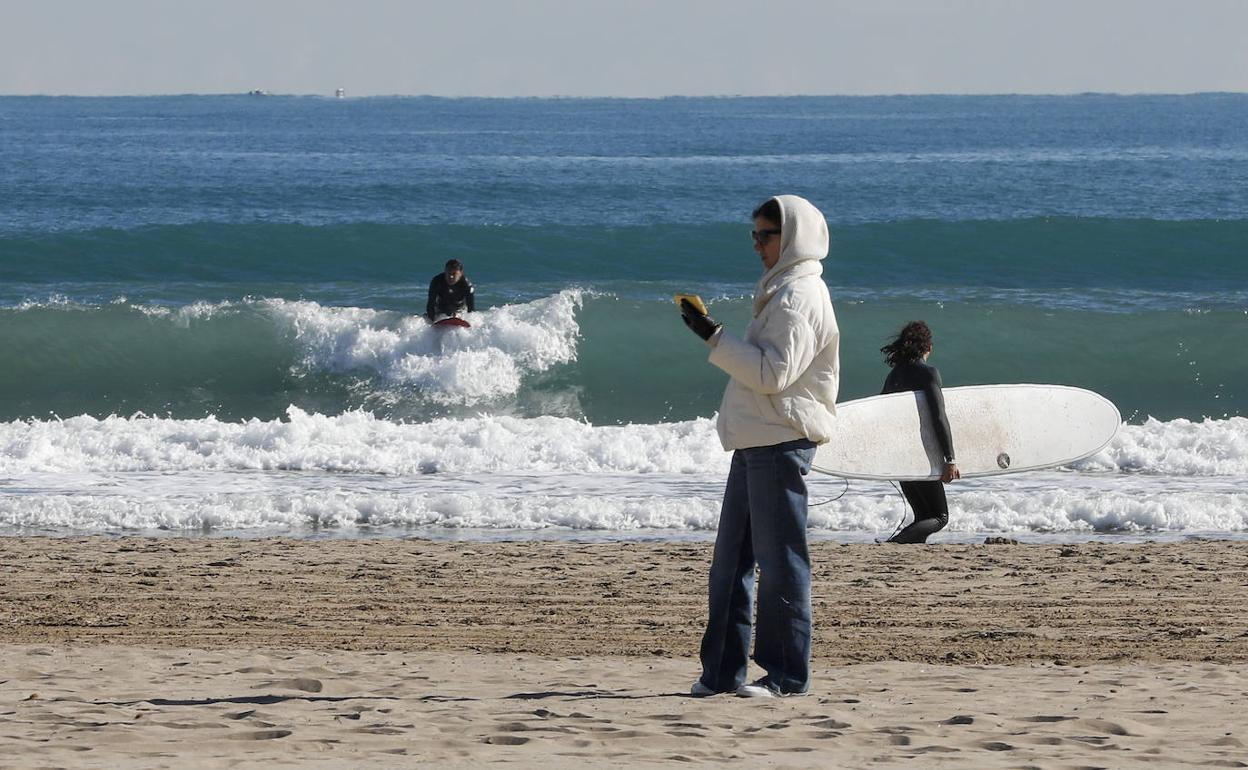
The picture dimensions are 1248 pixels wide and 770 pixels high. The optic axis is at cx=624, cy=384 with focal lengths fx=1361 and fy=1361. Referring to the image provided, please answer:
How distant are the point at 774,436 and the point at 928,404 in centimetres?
324

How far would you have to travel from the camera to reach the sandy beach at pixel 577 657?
4008 millimetres

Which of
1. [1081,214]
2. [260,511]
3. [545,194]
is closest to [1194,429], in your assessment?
[260,511]

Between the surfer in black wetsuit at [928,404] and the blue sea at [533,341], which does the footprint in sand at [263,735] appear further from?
the blue sea at [533,341]

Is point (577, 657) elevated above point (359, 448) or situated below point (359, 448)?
below

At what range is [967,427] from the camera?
26.1ft

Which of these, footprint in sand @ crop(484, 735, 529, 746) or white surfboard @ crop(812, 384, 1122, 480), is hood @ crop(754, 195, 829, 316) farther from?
white surfboard @ crop(812, 384, 1122, 480)

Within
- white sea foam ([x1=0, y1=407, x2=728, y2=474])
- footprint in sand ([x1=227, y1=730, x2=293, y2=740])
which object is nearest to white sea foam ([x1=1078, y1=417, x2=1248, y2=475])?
white sea foam ([x1=0, y1=407, x2=728, y2=474])

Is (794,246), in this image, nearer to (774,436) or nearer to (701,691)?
(774,436)

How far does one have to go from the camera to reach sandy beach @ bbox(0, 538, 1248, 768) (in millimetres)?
4008

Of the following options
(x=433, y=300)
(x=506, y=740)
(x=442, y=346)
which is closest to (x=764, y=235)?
(x=506, y=740)

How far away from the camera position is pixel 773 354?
4.14m

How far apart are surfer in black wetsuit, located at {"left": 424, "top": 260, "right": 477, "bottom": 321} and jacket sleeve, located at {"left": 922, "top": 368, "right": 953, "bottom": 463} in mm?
8701

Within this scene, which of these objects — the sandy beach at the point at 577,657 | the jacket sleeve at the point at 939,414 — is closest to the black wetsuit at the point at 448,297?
the sandy beach at the point at 577,657

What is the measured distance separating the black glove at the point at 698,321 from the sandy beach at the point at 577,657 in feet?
4.00
